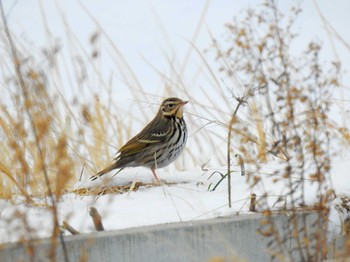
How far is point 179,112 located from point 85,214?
1753 millimetres

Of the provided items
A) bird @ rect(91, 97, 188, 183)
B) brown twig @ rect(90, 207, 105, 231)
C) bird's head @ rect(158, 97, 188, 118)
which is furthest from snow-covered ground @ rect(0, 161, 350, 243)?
bird's head @ rect(158, 97, 188, 118)

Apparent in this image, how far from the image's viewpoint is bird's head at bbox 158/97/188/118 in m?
5.42

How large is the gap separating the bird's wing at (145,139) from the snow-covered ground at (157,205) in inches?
19.7

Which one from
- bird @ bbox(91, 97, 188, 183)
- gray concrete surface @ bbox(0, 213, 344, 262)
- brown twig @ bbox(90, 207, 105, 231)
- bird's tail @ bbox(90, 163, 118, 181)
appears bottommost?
gray concrete surface @ bbox(0, 213, 344, 262)

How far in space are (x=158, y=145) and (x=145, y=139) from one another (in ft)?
0.37

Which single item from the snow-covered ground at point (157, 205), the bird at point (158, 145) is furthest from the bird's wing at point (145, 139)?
the snow-covered ground at point (157, 205)

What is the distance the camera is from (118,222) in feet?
12.0

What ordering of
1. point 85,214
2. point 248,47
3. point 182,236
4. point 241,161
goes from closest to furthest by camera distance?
point 182,236, point 85,214, point 248,47, point 241,161

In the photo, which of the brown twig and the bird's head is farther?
the bird's head

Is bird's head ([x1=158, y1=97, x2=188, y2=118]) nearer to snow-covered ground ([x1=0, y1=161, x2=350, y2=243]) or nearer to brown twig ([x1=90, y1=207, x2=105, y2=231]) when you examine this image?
snow-covered ground ([x1=0, y1=161, x2=350, y2=243])

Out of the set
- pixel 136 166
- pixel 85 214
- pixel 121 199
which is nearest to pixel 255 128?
pixel 136 166

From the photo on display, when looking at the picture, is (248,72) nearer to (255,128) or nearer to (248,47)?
(248,47)

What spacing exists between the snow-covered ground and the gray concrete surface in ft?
0.39

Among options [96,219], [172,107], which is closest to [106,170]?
[172,107]
